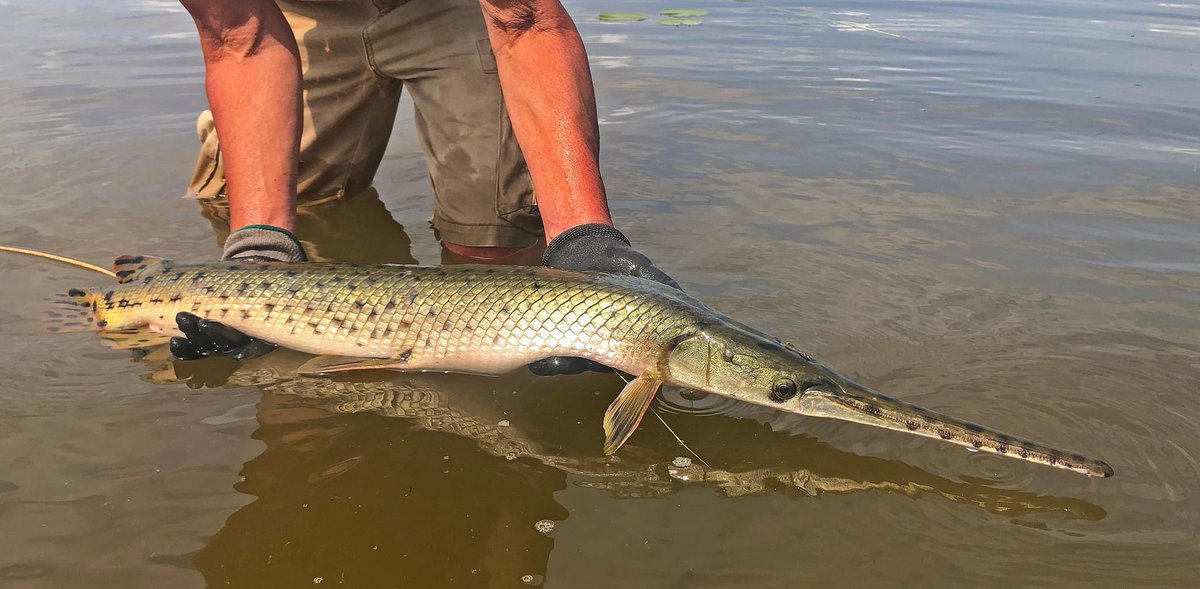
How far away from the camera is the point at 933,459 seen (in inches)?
106

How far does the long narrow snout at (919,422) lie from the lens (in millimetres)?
2396

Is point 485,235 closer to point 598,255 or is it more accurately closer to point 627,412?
point 598,255

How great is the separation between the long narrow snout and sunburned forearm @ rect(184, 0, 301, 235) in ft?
7.96

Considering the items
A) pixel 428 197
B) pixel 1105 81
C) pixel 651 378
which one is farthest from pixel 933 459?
pixel 1105 81

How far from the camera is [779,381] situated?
2.79m

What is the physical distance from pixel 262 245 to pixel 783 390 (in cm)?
223

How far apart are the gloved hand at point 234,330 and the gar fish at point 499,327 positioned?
7 cm

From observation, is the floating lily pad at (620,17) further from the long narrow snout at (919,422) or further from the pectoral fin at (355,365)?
the long narrow snout at (919,422)

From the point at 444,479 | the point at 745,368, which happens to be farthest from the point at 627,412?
the point at 444,479

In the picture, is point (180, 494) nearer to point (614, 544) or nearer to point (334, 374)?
point (334, 374)

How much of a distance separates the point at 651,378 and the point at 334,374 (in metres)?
1.26

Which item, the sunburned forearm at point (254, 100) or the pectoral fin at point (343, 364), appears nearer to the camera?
the pectoral fin at point (343, 364)

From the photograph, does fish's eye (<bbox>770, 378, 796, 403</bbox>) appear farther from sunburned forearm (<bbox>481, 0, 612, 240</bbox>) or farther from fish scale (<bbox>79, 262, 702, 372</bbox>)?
sunburned forearm (<bbox>481, 0, 612, 240</bbox>)

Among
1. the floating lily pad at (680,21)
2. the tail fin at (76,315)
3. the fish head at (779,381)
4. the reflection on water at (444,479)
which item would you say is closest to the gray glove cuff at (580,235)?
the reflection on water at (444,479)
